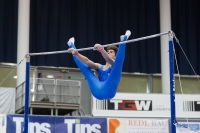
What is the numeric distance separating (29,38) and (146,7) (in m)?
4.45

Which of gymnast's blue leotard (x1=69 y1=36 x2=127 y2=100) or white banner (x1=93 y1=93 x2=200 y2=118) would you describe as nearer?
gymnast's blue leotard (x1=69 y1=36 x2=127 y2=100)

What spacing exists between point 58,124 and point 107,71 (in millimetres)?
5134

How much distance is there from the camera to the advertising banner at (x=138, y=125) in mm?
12680

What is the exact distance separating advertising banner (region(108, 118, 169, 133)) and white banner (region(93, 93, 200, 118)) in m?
1.31

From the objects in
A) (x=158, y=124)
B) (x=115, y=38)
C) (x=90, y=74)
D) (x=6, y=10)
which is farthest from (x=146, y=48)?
(x=90, y=74)

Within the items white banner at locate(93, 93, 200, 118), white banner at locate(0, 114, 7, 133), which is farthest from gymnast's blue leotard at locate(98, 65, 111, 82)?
white banner at locate(93, 93, 200, 118)

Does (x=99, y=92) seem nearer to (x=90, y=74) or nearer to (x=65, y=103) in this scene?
(x=90, y=74)

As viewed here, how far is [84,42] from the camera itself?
51.6 ft

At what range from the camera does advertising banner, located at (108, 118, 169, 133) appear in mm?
12680

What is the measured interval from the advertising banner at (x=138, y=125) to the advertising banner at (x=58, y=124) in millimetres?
278

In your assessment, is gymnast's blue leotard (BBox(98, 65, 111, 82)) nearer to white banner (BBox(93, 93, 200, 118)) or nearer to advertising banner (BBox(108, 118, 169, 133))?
advertising banner (BBox(108, 118, 169, 133))

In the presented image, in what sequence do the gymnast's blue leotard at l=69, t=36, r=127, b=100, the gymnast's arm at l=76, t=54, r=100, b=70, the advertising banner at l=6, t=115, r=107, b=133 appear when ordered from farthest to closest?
the advertising banner at l=6, t=115, r=107, b=133
the gymnast's arm at l=76, t=54, r=100, b=70
the gymnast's blue leotard at l=69, t=36, r=127, b=100

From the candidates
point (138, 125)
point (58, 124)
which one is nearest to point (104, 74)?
point (58, 124)

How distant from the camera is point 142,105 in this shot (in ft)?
47.6
